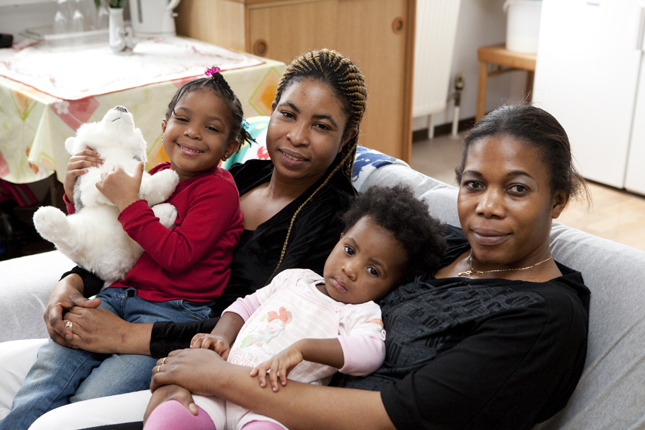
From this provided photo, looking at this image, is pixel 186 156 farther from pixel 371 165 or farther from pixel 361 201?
pixel 371 165

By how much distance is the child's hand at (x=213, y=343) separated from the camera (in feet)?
3.93

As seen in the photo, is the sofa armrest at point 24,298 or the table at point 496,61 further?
the table at point 496,61

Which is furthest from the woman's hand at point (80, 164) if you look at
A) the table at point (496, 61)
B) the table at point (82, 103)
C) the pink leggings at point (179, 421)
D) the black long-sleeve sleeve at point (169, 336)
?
the table at point (496, 61)

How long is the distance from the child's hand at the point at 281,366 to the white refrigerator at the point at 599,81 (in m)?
3.24

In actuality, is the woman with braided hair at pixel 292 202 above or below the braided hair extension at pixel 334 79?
below

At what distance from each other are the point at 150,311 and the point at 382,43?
2.48 meters

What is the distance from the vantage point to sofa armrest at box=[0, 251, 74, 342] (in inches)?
61.6

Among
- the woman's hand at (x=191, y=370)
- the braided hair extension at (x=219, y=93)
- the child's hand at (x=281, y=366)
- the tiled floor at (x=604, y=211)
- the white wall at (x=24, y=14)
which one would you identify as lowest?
the tiled floor at (x=604, y=211)

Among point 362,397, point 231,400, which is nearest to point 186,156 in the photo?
point 231,400

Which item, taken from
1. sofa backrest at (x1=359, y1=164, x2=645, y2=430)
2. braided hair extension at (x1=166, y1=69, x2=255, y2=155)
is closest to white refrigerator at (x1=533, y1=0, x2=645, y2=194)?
sofa backrest at (x1=359, y1=164, x2=645, y2=430)

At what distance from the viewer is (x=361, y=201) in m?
1.33

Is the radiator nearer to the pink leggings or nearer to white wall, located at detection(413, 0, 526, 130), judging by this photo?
white wall, located at detection(413, 0, 526, 130)

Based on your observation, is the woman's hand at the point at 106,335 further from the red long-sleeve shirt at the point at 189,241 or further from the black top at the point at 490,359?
the black top at the point at 490,359

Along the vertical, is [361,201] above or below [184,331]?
above
